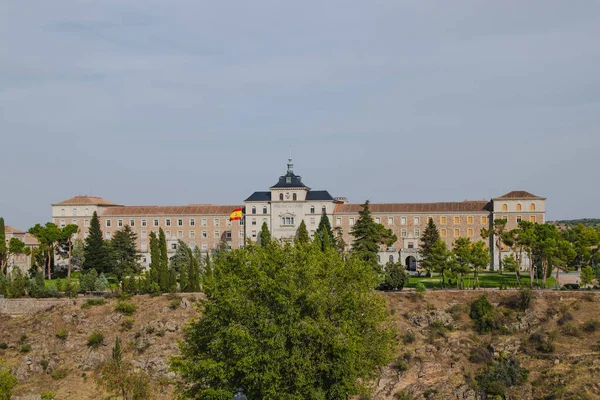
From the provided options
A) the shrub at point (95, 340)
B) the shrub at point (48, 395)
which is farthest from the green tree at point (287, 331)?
the shrub at point (95, 340)

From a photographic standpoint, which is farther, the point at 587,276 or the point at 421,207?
the point at 421,207

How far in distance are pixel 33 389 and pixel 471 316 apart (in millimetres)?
34261

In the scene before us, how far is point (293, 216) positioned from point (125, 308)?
33827 mm

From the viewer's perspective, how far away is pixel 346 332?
106ft

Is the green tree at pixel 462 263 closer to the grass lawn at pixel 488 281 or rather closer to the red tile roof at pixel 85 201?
the grass lawn at pixel 488 281

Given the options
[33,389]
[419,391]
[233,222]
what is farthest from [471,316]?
[233,222]

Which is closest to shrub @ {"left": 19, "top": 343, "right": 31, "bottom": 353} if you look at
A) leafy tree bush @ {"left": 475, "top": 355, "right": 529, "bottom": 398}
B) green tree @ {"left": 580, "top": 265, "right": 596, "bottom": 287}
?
leafy tree bush @ {"left": 475, "top": 355, "right": 529, "bottom": 398}

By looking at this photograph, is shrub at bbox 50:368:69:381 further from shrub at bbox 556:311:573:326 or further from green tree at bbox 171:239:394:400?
shrub at bbox 556:311:573:326

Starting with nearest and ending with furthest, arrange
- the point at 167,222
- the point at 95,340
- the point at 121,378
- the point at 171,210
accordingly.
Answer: the point at 121,378 < the point at 95,340 < the point at 167,222 < the point at 171,210

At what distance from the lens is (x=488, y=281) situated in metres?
73.0

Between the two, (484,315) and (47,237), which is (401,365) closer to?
(484,315)

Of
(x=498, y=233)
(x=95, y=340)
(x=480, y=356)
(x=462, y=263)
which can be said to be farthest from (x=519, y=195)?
(x=95, y=340)

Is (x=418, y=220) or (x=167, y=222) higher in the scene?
(x=167, y=222)

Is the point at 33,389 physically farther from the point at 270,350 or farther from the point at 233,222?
the point at 233,222
